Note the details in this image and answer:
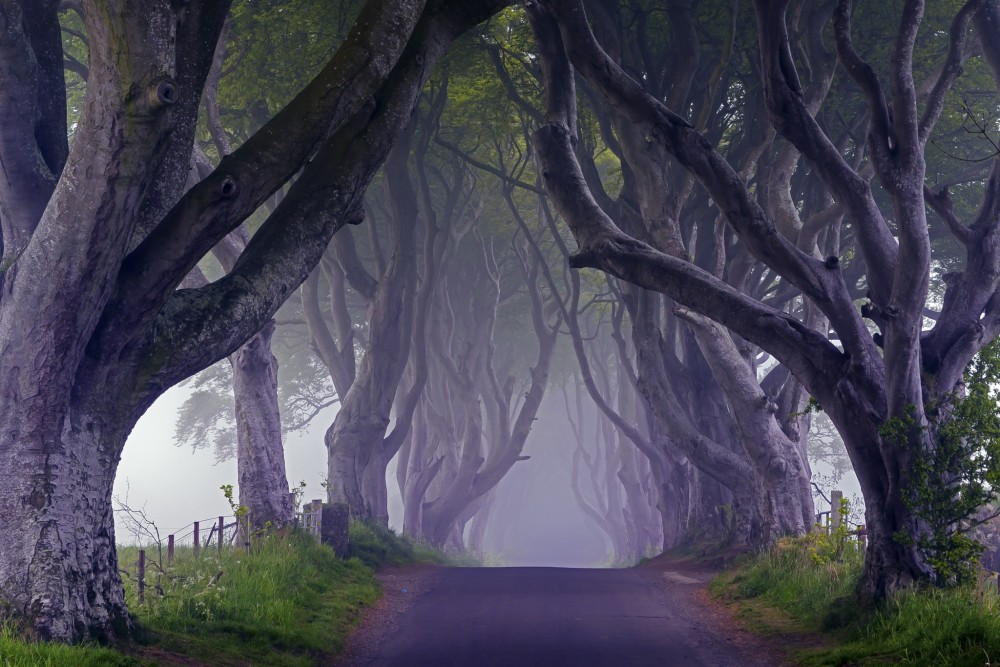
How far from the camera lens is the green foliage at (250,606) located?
29.9 feet

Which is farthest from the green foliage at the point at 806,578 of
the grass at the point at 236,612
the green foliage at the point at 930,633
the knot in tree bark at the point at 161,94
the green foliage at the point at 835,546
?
the knot in tree bark at the point at 161,94

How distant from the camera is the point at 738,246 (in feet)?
60.8

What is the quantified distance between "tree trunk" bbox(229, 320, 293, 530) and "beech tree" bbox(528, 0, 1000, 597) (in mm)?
6371

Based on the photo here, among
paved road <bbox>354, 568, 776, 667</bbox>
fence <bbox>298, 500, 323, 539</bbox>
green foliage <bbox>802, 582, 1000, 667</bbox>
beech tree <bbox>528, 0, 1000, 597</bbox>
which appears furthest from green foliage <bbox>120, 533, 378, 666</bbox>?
beech tree <bbox>528, 0, 1000, 597</bbox>

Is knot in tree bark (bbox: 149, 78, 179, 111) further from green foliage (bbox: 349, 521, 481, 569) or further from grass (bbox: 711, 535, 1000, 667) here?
green foliage (bbox: 349, 521, 481, 569)

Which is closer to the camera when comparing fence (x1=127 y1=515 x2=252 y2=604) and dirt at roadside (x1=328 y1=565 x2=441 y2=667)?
dirt at roadside (x1=328 y1=565 x2=441 y2=667)

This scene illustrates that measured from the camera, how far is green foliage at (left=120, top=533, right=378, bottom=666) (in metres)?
9.12

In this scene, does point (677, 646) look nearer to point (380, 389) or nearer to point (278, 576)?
point (278, 576)

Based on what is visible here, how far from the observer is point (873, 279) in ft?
37.0

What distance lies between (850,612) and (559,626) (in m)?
3.38

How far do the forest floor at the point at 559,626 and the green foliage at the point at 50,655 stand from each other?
9.92ft

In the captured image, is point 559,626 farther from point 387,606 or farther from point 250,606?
point 250,606

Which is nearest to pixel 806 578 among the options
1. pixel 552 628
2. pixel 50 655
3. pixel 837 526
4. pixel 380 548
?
pixel 837 526

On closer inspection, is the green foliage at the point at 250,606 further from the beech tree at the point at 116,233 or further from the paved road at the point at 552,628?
the beech tree at the point at 116,233
